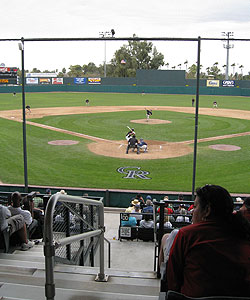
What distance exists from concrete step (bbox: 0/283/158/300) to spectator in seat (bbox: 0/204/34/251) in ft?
5.61

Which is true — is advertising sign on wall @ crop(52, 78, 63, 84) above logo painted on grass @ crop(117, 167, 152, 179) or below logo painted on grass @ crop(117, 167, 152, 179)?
above

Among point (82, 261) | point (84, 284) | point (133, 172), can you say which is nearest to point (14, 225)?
point (82, 261)

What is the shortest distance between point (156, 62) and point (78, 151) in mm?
92798

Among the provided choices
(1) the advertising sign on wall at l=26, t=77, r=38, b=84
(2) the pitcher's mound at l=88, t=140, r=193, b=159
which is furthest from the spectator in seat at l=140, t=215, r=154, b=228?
(1) the advertising sign on wall at l=26, t=77, r=38, b=84

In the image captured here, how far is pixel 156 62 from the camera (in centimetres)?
10944

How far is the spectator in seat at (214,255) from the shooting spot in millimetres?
2457

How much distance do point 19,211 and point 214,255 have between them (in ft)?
16.1

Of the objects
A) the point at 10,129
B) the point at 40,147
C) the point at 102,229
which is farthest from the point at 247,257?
the point at 10,129

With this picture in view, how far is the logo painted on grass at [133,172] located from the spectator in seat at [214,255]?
45.7 ft

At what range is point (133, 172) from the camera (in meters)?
17.5

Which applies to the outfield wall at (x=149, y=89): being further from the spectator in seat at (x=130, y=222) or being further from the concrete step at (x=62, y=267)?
the concrete step at (x=62, y=267)

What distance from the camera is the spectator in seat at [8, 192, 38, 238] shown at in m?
6.67

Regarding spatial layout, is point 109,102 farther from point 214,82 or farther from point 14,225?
point 14,225

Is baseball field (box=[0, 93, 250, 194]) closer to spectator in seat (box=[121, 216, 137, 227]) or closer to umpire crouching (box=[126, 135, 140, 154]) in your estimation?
umpire crouching (box=[126, 135, 140, 154])
